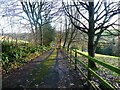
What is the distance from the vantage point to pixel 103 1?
43.5 ft

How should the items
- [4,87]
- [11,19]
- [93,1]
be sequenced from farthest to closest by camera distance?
[11,19] → [93,1] → [4,87]

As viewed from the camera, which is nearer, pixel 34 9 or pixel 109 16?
pixel 109 16

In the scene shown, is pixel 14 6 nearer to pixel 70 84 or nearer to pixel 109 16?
pixel 109 16

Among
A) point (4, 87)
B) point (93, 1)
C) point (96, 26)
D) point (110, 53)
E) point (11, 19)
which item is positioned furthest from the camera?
point (110, 53)

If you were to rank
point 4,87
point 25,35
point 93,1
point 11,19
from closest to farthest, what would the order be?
point 4,87, point 93,1, point 11,19, point 25,35

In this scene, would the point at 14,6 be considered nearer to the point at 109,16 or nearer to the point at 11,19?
the point at 11,19

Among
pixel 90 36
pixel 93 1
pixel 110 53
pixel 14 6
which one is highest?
pixel 14 6

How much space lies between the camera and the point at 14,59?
12.8 meters

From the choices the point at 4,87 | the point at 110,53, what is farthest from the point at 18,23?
the point at 110,53

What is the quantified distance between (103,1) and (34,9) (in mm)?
20045

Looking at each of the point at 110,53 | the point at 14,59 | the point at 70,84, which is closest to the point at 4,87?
the point at 70,84

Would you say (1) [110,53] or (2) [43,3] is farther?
(1) [110,53]

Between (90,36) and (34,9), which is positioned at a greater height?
(34,9)

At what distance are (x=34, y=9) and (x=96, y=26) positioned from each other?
20.0m
